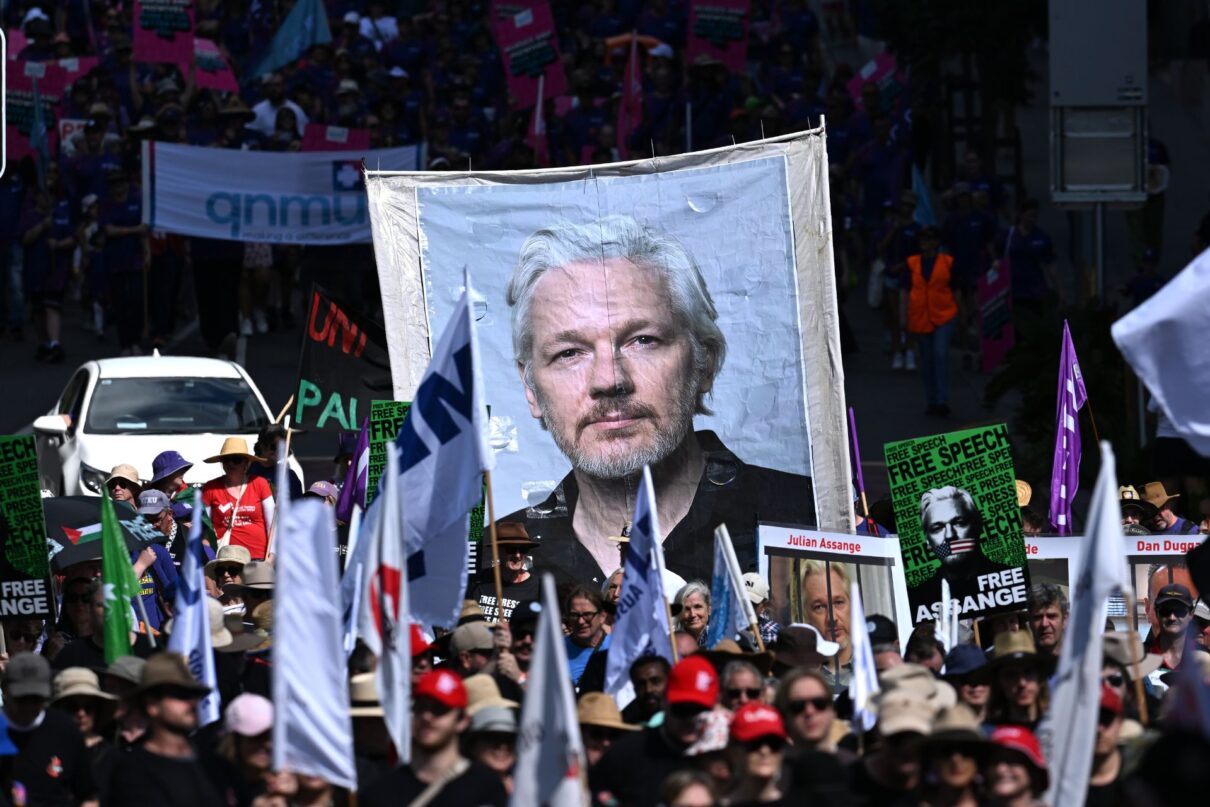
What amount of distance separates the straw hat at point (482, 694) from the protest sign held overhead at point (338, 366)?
7.62 metres

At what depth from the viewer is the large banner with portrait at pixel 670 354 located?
16.5 meters

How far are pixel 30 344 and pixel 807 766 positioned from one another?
20.2m

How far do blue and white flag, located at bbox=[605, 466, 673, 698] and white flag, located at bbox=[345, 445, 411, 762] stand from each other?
55.2 inches

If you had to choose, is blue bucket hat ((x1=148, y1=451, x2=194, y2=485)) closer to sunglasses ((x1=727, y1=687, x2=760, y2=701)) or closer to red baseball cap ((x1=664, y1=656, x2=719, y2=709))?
sunglasses ((x1=727, y1=687, x2=760, y2=701))

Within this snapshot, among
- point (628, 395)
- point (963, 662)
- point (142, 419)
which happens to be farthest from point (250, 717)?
point (142, 419)

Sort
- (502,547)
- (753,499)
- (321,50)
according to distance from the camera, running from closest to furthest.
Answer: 1. (502,547)
2. (753,499)
3. (321,50)

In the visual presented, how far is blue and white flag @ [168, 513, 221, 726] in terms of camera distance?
1085 cm

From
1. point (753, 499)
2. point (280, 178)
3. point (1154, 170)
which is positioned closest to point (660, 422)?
point (753, 499)

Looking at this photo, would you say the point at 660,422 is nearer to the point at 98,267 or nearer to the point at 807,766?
the point at 807,766

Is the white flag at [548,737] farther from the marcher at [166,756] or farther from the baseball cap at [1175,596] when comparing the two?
the baseball cap at [1175,596]

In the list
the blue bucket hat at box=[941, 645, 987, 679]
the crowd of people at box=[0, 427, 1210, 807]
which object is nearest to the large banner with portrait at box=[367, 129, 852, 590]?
the crowd of people at box=[0, 427, 1210, 807]

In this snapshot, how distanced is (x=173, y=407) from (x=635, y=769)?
1137cm

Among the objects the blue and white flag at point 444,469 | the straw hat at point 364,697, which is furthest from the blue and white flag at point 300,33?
the straw hat at point 364,697

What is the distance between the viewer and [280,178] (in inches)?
1004
